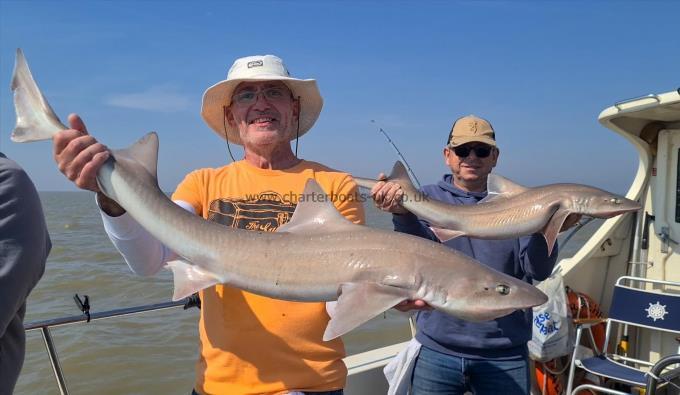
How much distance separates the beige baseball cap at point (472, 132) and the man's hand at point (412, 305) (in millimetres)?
1839

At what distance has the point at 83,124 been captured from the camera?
84.4 inches

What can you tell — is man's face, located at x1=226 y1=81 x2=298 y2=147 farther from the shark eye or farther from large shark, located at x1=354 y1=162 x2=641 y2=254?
the shark eye

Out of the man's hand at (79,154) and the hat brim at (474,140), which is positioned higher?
the man's hand at (79,154)

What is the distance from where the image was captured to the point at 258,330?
2471 millimetres

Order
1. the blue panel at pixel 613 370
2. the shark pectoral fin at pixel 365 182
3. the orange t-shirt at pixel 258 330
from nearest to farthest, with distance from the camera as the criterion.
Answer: the orange t-shirt at pixel 258 330 < the shark pectoral fin at pixel 365 182 < the blue panel at pixel 613 370

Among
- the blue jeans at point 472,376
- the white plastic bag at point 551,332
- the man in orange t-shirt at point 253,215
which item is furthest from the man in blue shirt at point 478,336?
the white plastic bag at point 551,332

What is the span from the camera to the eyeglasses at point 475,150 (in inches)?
147

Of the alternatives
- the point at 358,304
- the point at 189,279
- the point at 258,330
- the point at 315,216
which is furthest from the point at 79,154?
the point at 358,304

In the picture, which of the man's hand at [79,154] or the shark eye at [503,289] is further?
the shark eye at [503,289]

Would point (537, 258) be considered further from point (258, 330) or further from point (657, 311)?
point (657, 311)

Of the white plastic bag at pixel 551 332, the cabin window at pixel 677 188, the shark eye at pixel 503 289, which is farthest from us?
the cabin window at pixel 677 188

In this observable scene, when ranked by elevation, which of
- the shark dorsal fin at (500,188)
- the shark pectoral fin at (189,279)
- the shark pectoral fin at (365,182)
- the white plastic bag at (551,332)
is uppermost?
the shark pectoral fin at (365,182)

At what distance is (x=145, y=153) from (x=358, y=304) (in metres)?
1.18

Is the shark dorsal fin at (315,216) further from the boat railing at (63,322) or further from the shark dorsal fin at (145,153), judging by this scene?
the boat railing at (63,322)
